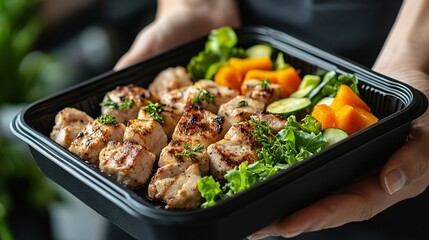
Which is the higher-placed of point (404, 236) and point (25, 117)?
point (25, 117)

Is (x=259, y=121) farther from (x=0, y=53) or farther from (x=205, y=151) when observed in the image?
(x=0, y=53)

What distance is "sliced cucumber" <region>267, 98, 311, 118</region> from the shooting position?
231cm

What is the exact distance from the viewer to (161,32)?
2932 mm

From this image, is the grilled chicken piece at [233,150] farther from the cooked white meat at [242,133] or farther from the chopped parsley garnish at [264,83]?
the chopped parsley garnish at [264,83]

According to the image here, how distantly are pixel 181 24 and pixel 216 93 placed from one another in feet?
2.14

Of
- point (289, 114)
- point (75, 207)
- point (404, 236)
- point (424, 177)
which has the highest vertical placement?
point (289, 114)

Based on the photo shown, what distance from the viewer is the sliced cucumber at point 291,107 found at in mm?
2311

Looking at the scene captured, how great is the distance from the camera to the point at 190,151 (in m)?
2.11

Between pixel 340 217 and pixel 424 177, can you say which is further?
pixel 424 177

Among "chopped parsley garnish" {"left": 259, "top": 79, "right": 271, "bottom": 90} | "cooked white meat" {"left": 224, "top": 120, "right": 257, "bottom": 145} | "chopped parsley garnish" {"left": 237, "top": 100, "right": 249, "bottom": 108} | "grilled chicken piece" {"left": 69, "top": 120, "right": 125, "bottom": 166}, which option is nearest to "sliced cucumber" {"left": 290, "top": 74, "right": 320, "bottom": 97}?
"chopped parsley garnish" {"left": 259, "top": 79, "right": 271, "bottom": 90}

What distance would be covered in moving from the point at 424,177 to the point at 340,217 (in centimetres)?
37

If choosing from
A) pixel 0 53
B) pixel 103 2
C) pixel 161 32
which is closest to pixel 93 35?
pixel 103 2

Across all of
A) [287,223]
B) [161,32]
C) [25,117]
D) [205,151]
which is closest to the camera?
[287,223]

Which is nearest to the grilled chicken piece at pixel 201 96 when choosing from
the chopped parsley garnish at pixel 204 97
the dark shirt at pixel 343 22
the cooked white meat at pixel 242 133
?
the chopped parsley garnish at pixel 204 97
